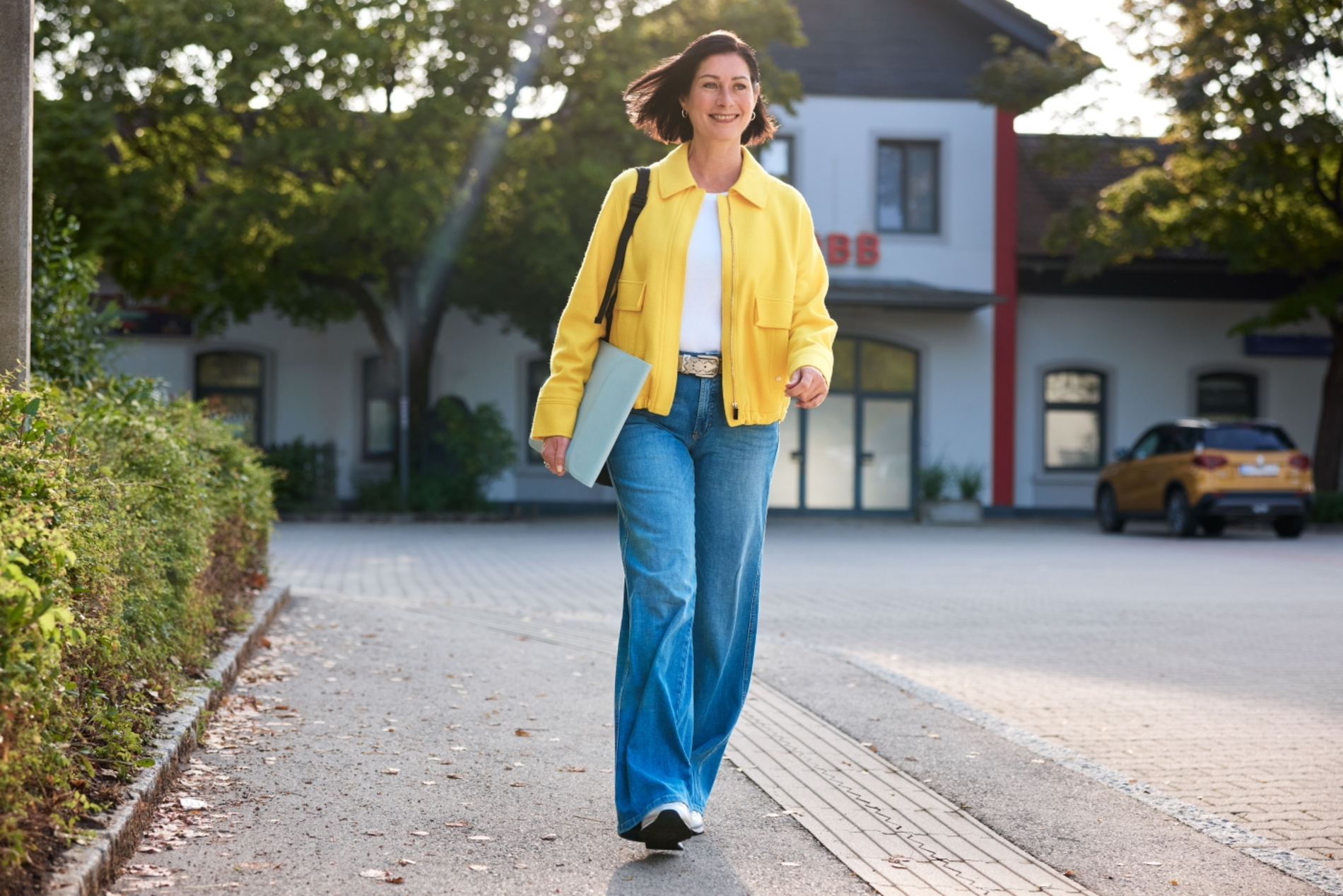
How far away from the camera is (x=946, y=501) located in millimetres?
24531

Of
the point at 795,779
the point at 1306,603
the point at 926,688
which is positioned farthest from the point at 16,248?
the point at 1306,603

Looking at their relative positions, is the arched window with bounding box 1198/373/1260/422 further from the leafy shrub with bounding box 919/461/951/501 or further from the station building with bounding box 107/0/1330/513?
the leafy shrub with bounding box 919/461/951/501

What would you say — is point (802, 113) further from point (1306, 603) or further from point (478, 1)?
point (1306, 603)

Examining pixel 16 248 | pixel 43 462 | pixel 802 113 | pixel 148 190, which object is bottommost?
pixel 43 462

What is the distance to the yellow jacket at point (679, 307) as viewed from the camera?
3723mm

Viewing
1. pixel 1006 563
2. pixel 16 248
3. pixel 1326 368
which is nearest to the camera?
pixel 16 248

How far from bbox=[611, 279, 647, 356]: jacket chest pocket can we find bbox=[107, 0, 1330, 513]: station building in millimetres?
21239

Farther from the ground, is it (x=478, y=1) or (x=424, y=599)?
(x=478, y=1)

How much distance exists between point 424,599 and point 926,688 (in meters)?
5.17

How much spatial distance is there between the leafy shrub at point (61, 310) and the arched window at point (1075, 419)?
20922mm

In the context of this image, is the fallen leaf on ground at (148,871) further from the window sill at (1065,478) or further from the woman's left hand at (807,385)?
the window sill at (1065,478)

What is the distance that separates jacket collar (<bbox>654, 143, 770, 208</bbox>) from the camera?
3820mm

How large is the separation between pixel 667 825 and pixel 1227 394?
25823mm

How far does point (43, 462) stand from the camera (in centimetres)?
360
